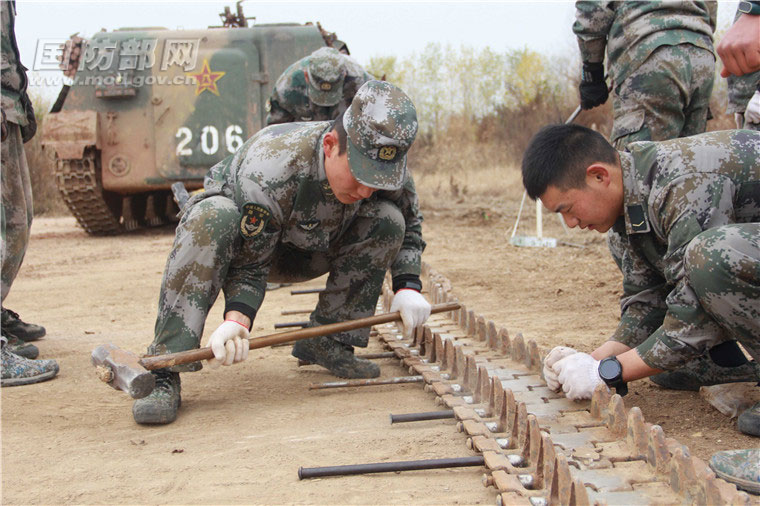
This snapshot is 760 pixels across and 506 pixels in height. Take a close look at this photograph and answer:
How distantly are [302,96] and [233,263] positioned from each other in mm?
3102

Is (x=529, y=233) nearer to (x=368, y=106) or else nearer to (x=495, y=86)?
(x=368, y=106)

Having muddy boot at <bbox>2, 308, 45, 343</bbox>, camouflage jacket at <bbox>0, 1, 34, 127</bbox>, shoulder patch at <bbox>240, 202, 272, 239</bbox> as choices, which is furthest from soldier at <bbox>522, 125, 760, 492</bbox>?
muddy boot at <bbox>2, 308, 45, 343</bbox>

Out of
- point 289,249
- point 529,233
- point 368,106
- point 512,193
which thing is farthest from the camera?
point 512,193

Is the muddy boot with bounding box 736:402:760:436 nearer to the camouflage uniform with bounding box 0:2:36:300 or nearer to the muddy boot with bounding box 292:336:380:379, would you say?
the muddy boot with bounding box 292:336:380:379

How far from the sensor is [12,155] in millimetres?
3906

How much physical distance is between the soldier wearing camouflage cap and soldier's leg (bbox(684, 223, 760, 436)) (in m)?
1.12

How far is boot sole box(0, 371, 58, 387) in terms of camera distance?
3473 millimetres

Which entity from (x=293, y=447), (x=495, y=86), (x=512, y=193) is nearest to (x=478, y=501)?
(x=293, y=447)

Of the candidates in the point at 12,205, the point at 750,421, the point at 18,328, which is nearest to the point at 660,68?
the point at 750,421

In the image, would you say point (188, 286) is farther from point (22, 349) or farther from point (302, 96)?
point (302, 96)

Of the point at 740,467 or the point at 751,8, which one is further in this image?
the point at 751,8

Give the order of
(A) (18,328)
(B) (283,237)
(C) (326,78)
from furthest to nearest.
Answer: (C) (326,78) < (A) (18,328) < (B) (283,237)

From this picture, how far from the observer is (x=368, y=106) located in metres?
2.94

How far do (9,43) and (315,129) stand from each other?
1707mm
